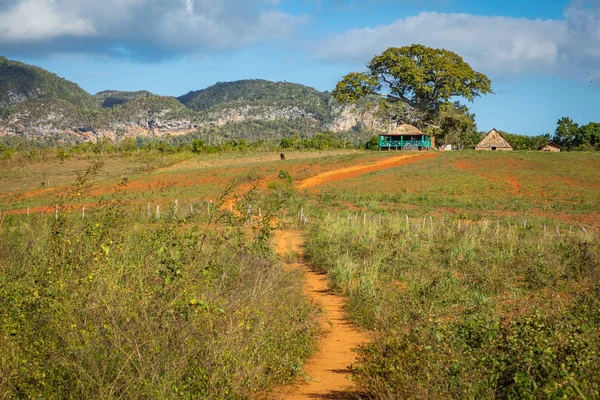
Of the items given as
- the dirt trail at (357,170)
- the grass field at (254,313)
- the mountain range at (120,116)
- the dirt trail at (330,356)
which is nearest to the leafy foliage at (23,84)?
the mountain range at (120,116)

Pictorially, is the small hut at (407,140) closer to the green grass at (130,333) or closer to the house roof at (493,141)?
the house roof at (493,141)

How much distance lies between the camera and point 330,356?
25.2ft

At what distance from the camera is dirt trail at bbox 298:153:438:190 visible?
42594 millimetres

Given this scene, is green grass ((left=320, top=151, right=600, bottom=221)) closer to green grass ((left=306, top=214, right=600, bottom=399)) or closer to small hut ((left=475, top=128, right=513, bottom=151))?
green grass ((left=306, top=214, right=600, bottom=399))

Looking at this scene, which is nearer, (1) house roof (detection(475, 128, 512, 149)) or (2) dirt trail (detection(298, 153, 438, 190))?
(2) dirt trail (detection(298, 153, 438, 190))

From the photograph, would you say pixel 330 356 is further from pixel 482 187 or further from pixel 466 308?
pixel 482 187

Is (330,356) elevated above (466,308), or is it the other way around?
(466,308)

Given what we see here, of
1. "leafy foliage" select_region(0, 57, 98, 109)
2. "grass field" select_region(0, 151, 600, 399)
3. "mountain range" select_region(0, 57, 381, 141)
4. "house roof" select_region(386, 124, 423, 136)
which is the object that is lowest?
"grass field" select_region(0, 151, 600, 399)

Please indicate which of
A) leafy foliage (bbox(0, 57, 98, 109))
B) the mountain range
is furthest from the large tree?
leafy foliage (bbox(0, 57, 98, 109))

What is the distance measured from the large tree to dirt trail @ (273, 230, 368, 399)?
51.1 metres

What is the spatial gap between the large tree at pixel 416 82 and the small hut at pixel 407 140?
5.34 feet

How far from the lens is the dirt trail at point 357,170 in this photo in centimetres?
4259

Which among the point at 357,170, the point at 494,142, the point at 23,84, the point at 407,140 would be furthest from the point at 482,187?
the point at 23,84

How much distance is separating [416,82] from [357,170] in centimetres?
1720
